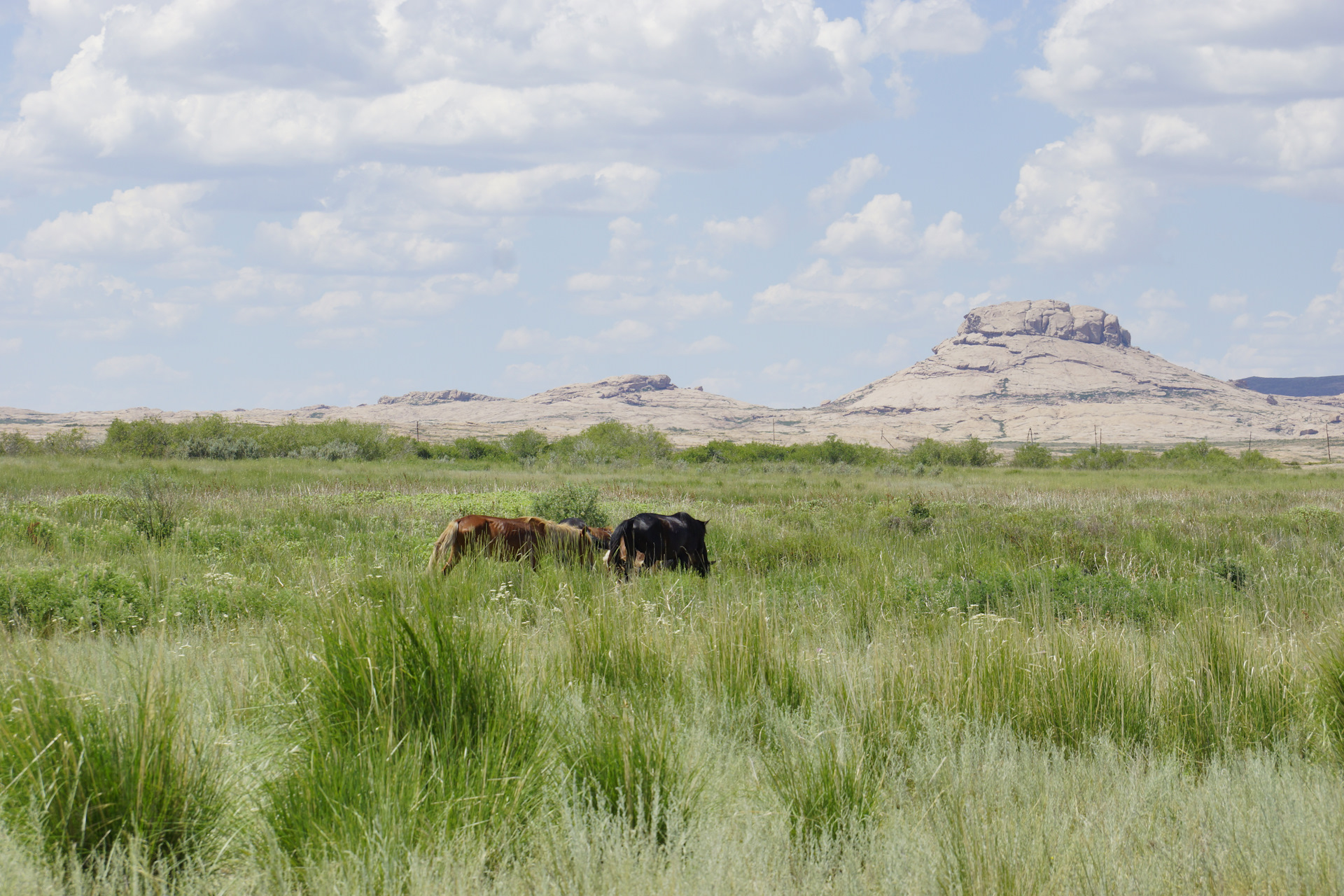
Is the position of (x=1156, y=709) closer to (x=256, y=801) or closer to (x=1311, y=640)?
(x=1311, y=640)

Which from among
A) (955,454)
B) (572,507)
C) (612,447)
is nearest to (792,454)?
(955,454)

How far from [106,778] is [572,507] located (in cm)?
1266

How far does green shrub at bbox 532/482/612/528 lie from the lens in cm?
1520

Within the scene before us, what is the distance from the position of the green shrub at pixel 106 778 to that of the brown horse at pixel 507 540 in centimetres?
460

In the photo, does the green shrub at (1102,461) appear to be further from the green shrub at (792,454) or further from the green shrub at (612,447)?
the green shrub at (612,447)

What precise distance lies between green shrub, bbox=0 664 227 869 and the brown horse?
15.1ft

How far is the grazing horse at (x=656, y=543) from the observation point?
777cm

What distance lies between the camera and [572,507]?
50.1 feet

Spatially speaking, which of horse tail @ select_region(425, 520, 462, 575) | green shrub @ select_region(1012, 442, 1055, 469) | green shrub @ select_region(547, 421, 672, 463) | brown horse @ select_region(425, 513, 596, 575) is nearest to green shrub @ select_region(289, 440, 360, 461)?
green shrub @ select_region(547, 421, 672, 463)

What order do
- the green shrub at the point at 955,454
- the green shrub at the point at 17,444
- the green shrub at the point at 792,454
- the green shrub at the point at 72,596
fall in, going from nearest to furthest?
the green shrub at the point at 72,596 < the green shrub at the point at 17,444 < the green shrub at the point at 792,454 < the green shrub at the point at 955,454

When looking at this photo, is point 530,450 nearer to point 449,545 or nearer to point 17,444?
point 17,444

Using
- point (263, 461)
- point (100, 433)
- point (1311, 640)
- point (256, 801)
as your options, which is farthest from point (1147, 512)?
point (100, 433)

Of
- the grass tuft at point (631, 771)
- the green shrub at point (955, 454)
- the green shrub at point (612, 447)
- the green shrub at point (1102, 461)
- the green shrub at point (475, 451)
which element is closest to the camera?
the grass tuft at point (631, 771)

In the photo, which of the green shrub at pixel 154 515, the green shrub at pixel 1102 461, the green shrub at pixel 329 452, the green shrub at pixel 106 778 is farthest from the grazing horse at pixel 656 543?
the green shrub at pixel 1102 461
